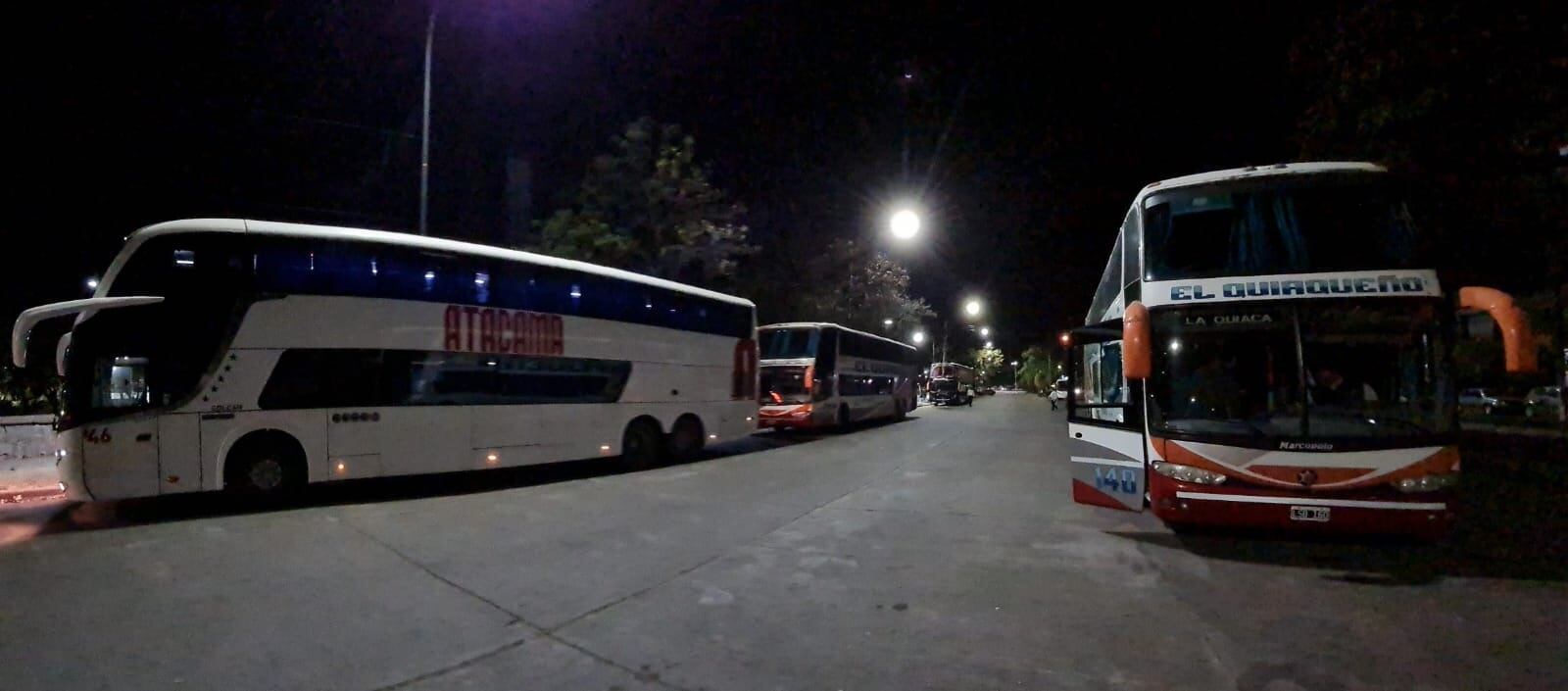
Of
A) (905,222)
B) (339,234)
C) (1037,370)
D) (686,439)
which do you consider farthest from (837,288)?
(1037,370)

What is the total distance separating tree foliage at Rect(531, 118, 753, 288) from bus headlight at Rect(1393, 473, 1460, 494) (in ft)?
53.4

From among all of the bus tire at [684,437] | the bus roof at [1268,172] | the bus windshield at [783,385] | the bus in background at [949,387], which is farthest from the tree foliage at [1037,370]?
the bus roof at [1268,172]

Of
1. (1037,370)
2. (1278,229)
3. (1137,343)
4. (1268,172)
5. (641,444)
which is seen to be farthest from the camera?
(1037,370)

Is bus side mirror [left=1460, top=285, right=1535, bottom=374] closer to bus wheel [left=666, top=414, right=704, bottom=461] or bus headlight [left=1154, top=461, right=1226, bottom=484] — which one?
bus headlight [left=1154, top=461, right=1226, bottom=484]

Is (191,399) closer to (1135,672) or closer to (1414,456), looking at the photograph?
(1135,672)

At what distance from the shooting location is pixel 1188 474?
289 inches

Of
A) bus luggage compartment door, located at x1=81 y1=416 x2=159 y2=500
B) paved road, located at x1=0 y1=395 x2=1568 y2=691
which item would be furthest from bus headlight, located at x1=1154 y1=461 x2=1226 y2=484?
bus luggage compartment door, located at x1=81 y1=416 x2=159 y2=500

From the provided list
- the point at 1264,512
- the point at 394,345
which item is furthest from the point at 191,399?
the point at 1264,512

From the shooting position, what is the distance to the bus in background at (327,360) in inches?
359

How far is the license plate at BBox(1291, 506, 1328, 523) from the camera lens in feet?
22.7

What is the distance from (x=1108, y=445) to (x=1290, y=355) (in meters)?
1.86

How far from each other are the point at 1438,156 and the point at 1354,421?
5.30 m

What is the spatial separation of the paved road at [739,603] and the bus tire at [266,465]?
0.40 metres

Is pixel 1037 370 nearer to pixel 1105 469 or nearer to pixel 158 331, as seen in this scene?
pixel 1105 469
